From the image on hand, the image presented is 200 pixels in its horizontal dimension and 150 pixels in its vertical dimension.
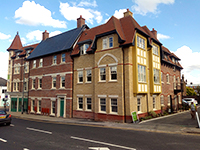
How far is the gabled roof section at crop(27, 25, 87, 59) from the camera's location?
2307cm

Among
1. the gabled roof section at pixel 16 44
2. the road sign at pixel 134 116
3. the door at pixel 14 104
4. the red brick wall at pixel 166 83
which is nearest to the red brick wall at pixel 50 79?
the door at pixel 14 104

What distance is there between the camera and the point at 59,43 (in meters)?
25.4

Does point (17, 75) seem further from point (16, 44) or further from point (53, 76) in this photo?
point (53, 76)

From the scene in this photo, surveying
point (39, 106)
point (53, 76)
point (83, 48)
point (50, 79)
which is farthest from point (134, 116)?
point (39, 106)

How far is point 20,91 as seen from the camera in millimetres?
30766

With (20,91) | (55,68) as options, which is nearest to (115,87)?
(55,68)

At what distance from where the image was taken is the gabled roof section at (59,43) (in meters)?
23.1

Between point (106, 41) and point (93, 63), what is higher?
point (106, 41)

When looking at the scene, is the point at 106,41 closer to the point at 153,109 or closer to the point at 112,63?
the point at 112,63

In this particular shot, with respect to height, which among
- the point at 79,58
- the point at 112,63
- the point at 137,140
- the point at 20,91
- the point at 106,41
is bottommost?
the point at 137,140

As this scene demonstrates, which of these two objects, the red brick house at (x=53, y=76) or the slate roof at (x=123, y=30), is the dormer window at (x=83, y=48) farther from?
the red brick house at (x=53, y=76)

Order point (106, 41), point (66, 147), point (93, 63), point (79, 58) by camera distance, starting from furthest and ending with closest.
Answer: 1. point (79, 58)
2. point (93, 63)
3. point (106, 41)
4. point (66, 147)

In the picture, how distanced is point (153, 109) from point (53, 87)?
585 inches

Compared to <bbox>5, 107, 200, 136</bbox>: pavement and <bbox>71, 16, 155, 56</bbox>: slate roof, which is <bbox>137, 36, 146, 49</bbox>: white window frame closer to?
<bbox>71, 16, 155, 56</bbox>: slate roof
